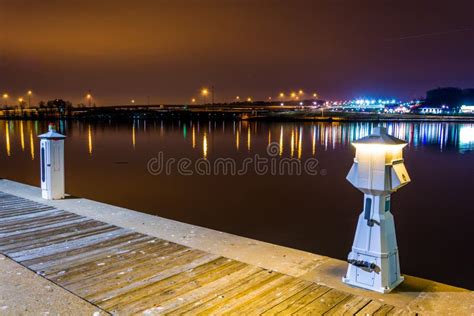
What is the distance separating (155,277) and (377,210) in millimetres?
2678

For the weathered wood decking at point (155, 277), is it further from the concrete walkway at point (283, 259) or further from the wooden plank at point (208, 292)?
the concrete walkway at point (283, 259)

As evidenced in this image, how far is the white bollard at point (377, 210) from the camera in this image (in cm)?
479

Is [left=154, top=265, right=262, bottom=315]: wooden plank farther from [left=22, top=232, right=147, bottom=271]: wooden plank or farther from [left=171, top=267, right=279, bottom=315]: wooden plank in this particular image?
[left=22, top=232, right=147, bottom=271]: wooden plank

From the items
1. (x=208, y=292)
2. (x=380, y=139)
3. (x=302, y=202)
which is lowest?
(x=302, y=202)

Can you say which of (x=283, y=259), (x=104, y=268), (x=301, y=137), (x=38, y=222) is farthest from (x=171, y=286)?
(x=301, y=137)

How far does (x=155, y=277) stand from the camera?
211 inches

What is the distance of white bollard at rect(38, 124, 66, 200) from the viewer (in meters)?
9.40

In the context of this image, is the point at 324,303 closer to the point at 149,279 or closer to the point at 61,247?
the point at 149,279

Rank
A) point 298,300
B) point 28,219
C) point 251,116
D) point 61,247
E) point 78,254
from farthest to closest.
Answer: point 251,116, point 28,219, point 61,247, point 78,254, point 298,300

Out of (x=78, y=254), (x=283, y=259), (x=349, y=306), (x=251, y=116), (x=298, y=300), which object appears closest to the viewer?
(x=349, y=306)

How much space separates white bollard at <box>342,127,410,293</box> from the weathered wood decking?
1.14 ft

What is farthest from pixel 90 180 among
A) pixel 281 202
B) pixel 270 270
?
pixel 270 270

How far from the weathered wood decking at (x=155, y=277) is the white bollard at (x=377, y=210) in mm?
349

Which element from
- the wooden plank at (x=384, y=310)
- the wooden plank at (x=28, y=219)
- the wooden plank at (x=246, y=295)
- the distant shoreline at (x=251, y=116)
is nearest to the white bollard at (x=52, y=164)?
the wooden plank at (x=28, y=219)
